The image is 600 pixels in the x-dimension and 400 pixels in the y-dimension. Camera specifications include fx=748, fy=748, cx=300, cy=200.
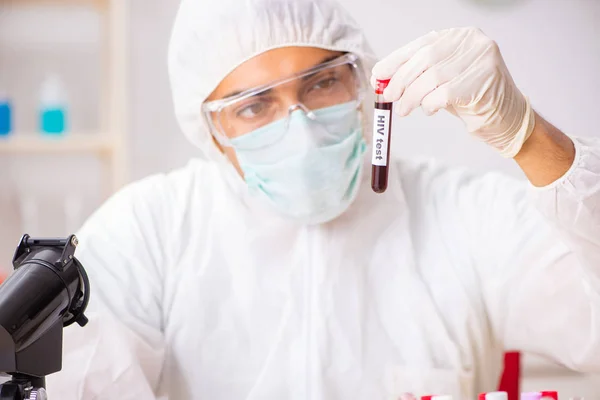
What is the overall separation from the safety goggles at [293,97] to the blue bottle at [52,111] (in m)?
0.87

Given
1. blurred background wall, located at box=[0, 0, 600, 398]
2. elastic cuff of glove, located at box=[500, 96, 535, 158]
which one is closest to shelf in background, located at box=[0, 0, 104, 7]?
blurred background wall, located at box=[0, 0, 600, 398]

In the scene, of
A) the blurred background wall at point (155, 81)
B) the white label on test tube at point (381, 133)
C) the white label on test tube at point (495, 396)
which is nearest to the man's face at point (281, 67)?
the blurred background wall at point (155, 81)

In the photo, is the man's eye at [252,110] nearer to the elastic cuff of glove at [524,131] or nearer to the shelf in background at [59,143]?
the elastic cuff of glove at [524,131]

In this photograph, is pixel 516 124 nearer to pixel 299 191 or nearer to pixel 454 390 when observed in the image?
pixel 299 191

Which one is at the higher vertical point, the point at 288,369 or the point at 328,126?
the point at 328,126

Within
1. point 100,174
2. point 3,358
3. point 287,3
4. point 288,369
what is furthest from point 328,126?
point 100,174

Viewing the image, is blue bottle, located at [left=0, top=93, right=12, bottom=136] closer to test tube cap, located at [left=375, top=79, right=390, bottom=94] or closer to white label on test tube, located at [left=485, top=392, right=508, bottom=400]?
test tube cap, located at [left=375, top=79, right=390, bottom=94]

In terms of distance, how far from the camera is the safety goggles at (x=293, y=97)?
4.53 ft

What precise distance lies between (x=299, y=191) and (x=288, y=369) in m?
0.33

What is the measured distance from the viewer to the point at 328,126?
1.38 meters

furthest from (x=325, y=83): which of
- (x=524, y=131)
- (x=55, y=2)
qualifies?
(x=55, y=2)

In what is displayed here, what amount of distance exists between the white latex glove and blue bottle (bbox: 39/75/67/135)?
4.17 feet

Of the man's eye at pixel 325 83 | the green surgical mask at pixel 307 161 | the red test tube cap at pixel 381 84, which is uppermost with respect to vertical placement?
the man's eye at pixel 325 83

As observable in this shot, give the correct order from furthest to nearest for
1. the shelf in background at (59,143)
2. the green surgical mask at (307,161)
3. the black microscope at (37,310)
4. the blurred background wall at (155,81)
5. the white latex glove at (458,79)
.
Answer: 1. the shelf in background at (59,143)
2. the blurred background wall at (155,81)
3. the green surgical mask at (307,161)
4. the white latex glove at (458,79)
5. the black microscope at (37,310)
